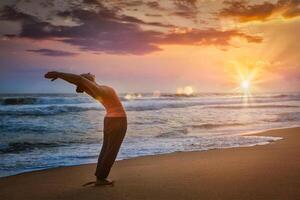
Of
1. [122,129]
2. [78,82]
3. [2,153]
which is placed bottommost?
[2,153]

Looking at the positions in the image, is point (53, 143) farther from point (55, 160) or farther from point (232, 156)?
point (232, 156)

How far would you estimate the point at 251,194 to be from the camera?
444 centimetres

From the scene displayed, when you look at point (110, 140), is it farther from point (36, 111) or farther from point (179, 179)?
point (36, 111)

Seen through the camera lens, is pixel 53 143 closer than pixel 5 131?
Yes

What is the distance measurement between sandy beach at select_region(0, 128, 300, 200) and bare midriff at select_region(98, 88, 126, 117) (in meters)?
0.87

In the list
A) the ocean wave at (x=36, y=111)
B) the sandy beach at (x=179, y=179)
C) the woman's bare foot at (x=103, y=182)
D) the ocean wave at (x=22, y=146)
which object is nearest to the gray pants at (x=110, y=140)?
the woman's bare foot at (x=103, y=182)

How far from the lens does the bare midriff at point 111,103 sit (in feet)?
16.4

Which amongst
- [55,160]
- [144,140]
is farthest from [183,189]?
[144,140]

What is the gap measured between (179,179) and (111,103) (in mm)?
1301

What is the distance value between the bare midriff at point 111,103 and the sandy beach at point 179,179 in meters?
0.87

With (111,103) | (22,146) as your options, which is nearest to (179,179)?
(111,103)

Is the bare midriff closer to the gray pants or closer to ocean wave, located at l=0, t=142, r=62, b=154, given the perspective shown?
the gray pants

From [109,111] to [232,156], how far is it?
3.04 m

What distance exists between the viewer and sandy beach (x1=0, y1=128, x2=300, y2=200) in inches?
180
